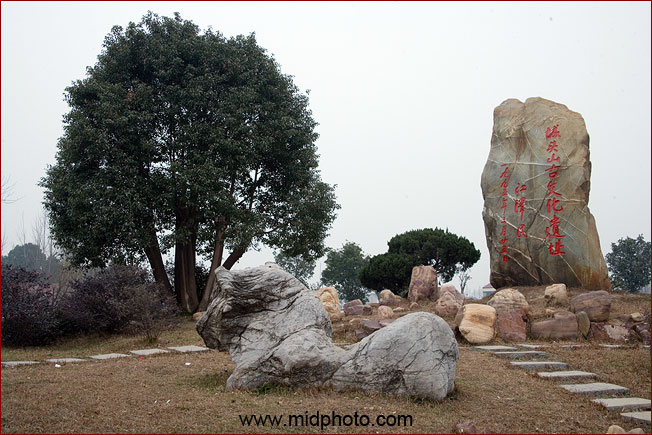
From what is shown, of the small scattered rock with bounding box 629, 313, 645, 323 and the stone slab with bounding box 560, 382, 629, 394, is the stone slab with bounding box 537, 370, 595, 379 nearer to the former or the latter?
the stone slab with bounding box 560, 382, 629, 394

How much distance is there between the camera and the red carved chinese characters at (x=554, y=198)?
13594 mm

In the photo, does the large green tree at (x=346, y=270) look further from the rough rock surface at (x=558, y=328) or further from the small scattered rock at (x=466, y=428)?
the small scattered rock at (x=466, y=428)

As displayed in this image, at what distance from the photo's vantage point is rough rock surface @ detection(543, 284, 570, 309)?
467 inches

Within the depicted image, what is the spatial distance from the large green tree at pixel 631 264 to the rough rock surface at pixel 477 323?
16.4 metres

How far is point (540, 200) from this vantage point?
45.6 ft

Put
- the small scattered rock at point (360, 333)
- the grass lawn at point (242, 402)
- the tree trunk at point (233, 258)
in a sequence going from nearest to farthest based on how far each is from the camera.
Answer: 1. the grass lawn at point (242, 402)
2. the small scattered rock at point (360, 333)
3. the tree trunk at point (233, 258)

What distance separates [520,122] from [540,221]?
2.80 metres

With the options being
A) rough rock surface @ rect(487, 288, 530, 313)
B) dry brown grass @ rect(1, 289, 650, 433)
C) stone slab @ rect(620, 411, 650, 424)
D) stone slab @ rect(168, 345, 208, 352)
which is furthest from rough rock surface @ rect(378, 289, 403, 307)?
stone slab @ rect(620, 411, 650, 424)

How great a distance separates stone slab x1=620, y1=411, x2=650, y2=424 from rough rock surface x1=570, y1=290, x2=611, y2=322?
5368mm

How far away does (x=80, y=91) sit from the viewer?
14.0 meters

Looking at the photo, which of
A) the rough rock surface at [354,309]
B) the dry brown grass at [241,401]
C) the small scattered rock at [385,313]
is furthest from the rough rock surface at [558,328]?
the rough rock surface at [354,309]

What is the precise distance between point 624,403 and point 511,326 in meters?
4.32

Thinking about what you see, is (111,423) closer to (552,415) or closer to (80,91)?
(552,415)

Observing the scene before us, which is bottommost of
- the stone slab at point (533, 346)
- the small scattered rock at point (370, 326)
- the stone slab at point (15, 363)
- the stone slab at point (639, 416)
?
the stone slab at point (639, 416)
